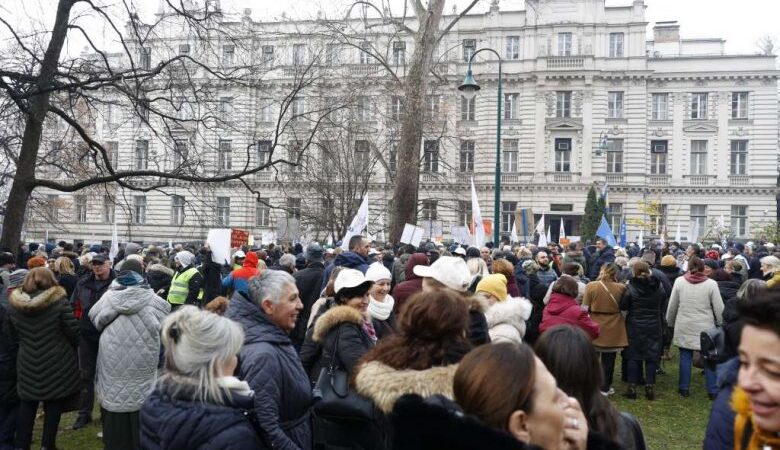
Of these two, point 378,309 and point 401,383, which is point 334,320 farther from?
point 401,383

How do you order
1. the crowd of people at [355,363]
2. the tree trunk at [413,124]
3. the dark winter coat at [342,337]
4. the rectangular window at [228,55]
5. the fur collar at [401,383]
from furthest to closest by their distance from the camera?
the tree trunk at [413,124] → the rectangular window at [228,55] → the dark winter coat at [342,337] → the fur collar at [401,383] → the crowd of people at [355,363]

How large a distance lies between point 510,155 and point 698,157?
1392 centimetres

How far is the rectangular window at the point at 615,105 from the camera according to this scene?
46.9m

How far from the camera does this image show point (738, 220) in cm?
4675

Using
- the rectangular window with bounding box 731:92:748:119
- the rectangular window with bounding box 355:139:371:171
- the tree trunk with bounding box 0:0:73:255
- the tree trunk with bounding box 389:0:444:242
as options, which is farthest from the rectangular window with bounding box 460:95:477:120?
the tree trunk with bounding box 0:0:73:255

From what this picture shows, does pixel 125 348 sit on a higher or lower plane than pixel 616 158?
lower

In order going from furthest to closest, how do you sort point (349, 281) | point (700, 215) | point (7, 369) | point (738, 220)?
point (700, 215) < point (738, 220) < point (7, 369) < point (349, 281)

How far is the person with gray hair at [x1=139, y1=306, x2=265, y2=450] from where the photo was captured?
298cm

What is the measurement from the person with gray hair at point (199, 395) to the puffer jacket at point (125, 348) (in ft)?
9.13

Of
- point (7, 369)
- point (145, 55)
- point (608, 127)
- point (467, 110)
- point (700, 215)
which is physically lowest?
point (7, 369)

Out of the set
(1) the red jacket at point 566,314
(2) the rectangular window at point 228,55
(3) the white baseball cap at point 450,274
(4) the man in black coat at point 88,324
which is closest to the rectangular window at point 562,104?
(2) the rectangular window at point 228,55

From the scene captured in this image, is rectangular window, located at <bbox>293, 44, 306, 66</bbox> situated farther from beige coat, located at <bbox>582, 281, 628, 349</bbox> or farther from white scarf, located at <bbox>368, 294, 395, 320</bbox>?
white scarf, located at <bbox>368, 294, 395, 320</bbox>

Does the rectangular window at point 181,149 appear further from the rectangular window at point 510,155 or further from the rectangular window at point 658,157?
the rectangular window at point 658,157

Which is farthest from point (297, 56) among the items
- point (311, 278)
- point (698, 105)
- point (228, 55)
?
point (698, 105)
